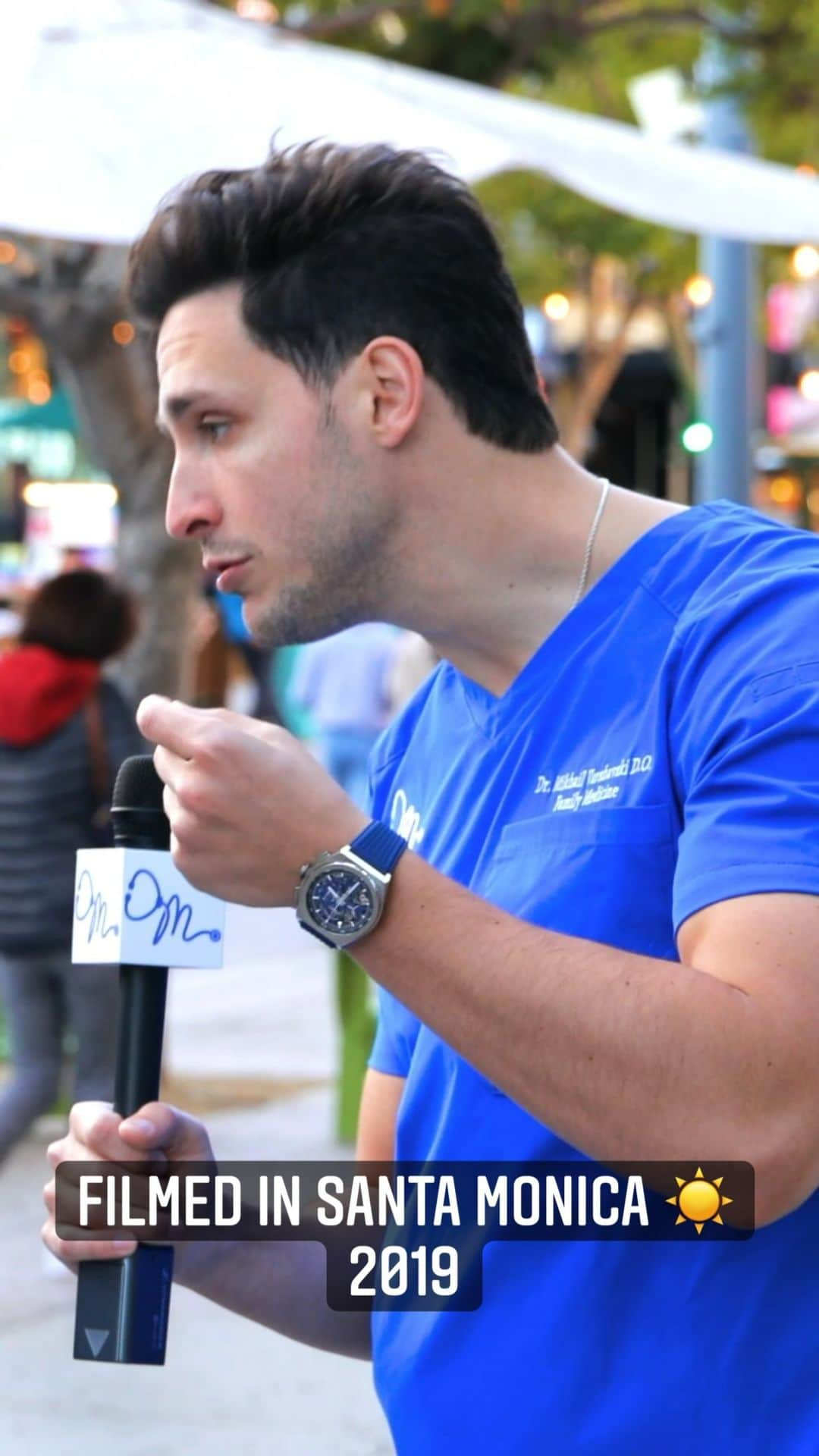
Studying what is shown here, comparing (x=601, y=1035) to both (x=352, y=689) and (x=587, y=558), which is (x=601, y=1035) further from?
(x=352, y=689)

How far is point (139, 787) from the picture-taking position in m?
1.94

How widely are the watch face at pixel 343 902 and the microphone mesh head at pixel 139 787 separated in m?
0.42

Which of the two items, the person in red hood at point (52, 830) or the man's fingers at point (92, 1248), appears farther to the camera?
the person in red hood at point (52, 830)

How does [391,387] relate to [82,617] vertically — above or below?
above

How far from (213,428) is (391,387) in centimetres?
16

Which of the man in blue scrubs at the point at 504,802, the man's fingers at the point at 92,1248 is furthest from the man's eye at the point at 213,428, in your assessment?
the man's fingers at the point at 92,1248

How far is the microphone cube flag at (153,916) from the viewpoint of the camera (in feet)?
6.39

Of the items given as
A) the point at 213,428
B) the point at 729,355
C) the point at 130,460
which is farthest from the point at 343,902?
the point at 729,355

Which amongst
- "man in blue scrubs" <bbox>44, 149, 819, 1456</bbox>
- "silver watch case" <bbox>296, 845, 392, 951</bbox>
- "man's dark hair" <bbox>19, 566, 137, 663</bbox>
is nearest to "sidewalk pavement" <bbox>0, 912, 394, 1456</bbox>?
"man's dark hair" <bbox>19, 566, 137, 663</bbox>

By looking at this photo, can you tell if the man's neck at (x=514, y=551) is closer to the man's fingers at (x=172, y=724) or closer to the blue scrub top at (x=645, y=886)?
the blue scrub top at (x=645, y=886)

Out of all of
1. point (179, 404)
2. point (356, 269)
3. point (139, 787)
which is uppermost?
point (356, 269)

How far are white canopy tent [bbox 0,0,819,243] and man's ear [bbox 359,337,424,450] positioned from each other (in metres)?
2.53

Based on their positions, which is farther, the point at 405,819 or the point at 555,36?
the point at 555,36

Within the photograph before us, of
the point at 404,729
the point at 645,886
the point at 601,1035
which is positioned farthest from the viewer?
the point at 404,729
